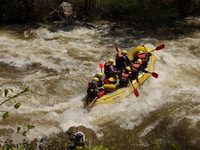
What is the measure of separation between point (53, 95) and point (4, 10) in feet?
23.1

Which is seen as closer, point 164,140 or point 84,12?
point 164,140

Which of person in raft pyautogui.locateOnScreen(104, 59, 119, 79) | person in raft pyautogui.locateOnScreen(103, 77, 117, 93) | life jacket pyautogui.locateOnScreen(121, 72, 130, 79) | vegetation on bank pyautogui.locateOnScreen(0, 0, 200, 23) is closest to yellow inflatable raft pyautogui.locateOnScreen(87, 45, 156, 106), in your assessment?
person in raft pyautogui.locateOnScreen(103, 77, 117, 93)

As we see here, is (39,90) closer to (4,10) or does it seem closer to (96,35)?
(96,35)

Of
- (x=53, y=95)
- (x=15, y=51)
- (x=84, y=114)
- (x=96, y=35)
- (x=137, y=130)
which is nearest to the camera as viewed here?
(x=137, y=130)

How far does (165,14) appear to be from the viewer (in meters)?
15.7

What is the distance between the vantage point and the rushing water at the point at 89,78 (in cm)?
795

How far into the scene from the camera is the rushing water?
7953mm

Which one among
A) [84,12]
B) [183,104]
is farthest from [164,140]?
[84,12]

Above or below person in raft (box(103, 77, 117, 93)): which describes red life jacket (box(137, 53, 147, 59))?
above

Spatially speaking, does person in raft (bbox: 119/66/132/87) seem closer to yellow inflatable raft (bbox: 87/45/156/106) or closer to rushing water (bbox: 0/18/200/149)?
yellow inflatable raft (bbox: 87/45/156/106)

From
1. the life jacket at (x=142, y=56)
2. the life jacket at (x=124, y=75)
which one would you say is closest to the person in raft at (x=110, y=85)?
the life jacket at (x=124, y=75)

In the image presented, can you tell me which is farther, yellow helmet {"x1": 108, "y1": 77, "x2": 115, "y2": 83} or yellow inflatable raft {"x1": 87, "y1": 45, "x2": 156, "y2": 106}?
yellow helmet {"x1": 108, "y1": 77, "x2": 115, "y2": 83}

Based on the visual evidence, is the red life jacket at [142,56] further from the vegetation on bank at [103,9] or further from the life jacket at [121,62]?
the vegetation on bank at [103,9]

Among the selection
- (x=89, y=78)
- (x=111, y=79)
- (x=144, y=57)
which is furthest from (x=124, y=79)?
(x=144, y=57)
